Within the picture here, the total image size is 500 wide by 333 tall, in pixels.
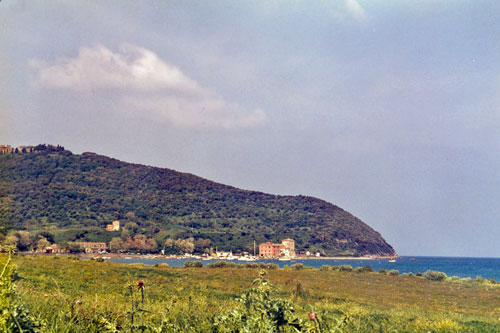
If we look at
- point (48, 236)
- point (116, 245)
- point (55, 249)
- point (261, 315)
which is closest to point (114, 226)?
point (116, 245)

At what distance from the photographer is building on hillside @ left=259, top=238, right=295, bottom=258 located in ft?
400

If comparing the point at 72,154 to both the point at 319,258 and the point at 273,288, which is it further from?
the point at 273,288

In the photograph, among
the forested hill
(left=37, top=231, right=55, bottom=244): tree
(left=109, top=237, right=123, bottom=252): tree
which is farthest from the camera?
the forested hill

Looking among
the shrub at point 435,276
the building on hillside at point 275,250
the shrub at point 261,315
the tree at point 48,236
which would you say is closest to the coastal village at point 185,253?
the building on hillside at point 275,250

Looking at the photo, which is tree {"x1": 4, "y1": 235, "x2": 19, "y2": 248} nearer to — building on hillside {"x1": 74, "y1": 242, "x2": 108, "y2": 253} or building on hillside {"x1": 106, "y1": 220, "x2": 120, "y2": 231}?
building on hillside {"x1": 74, "y1": 242, "x2": 108, "y2": 253}

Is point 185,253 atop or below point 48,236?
below

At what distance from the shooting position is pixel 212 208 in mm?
154750

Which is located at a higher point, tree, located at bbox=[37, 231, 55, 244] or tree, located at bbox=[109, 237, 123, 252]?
tree, located at bbox=[37, 231, 55, 244]

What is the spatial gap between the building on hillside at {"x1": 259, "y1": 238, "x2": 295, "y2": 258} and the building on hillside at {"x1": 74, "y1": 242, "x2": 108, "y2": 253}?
162ft

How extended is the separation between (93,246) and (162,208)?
48173 mm

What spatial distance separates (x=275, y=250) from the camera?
411ft

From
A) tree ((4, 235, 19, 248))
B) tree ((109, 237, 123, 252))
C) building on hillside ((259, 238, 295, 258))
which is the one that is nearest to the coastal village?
building on hillside ((259, 238, 295, 258))

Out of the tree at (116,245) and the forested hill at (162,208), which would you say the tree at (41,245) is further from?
the tree at (116,245)

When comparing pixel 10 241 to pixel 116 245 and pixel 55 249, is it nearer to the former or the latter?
pixel 55 249
